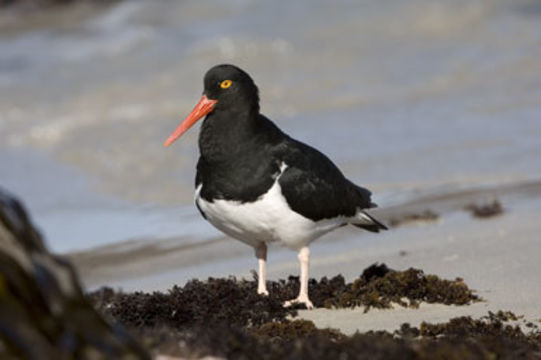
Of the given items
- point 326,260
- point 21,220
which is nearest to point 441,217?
point 326,260

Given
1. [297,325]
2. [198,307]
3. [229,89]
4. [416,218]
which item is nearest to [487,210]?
[416,218]

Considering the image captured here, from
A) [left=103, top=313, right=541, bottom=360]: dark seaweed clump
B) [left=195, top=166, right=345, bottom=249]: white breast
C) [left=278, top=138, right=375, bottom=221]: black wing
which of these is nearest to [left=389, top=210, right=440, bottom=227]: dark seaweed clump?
[left=278, top=138, right=375, bottom=221]: black wing

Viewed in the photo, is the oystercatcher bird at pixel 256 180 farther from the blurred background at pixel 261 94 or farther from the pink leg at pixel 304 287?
the blurred background at pixel 261 94

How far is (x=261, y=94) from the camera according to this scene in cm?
1792

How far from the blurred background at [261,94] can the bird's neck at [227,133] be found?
9.53 ft

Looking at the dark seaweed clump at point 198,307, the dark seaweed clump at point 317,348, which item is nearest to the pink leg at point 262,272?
the dark seaweed clump at point 198,307

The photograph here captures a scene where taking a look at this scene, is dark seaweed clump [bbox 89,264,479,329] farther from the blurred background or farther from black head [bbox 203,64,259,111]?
the blurred background

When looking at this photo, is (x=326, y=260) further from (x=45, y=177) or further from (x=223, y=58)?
(x=223, y=58)

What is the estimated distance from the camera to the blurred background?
1116cm

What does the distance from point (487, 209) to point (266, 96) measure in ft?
31.8

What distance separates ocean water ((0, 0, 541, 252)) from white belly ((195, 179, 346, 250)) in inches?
134

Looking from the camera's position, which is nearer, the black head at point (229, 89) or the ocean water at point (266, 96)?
the black head at point (229, 89)

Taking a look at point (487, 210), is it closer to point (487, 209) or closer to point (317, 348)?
point (487, 209)

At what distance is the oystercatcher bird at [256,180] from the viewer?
18.4 ft
